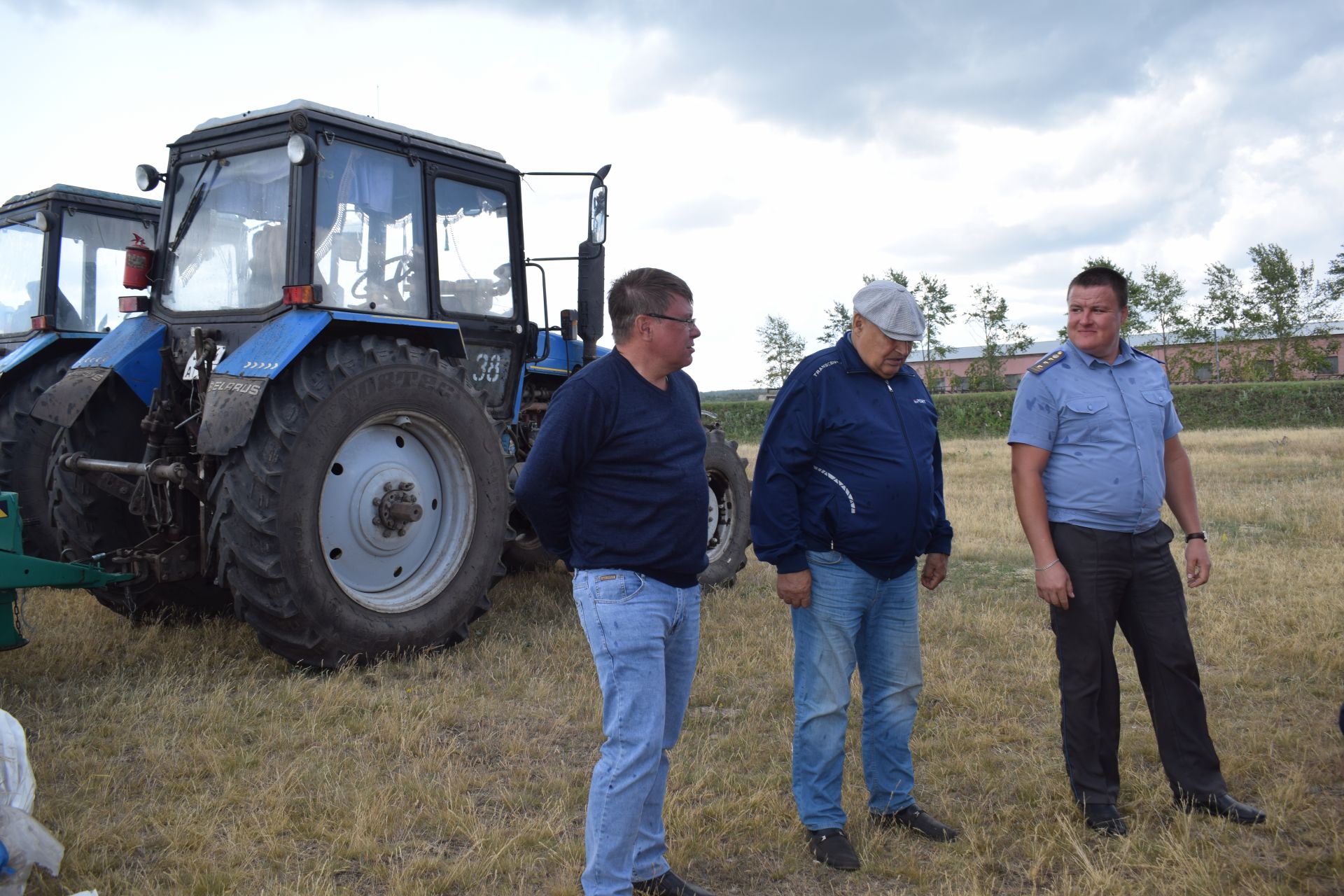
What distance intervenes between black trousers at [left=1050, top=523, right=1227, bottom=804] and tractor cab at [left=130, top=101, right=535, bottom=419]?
3447mm

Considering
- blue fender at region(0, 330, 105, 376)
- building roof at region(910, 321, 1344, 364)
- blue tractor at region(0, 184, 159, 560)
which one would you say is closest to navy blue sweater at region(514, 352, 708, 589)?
blue fender at region(0, 330, 105, 376)

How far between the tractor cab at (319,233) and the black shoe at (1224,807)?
13.1 ft

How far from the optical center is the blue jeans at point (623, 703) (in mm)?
2588

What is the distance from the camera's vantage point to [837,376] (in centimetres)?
332

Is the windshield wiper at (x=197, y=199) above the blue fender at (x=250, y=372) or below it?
above

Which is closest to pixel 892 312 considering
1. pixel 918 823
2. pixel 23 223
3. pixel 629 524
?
pixel 629 524

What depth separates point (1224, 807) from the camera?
340 cm

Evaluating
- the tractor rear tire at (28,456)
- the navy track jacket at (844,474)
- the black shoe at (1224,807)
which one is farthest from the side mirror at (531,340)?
the black shoe at (1224,807)

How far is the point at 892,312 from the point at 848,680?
1170 mm

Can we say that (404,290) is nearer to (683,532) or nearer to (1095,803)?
(683,532)

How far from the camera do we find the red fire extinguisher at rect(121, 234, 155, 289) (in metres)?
5.43

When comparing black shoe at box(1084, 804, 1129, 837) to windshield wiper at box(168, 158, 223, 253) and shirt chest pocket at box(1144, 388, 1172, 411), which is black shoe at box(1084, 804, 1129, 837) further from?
windshield wiper at box(168, 158, 223, 253)

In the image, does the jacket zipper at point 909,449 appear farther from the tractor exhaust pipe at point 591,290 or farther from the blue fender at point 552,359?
the blue fender at point 552,359

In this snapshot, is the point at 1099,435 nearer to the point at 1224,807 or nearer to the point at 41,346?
the point at 1224,807
